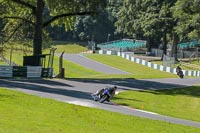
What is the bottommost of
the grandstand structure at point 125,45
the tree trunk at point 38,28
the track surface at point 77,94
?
the track surface at point 77,94

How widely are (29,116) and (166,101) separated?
48.9 feet

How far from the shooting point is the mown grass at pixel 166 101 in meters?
25.4

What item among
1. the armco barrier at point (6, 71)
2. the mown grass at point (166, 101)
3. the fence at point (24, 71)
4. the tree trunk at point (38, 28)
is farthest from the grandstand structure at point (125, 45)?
the mown grass at point (166, 101)

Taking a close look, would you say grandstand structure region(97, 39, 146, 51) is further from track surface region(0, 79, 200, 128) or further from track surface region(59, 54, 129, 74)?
track surface region(0, 79, 200, 128)

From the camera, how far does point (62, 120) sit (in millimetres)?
16625

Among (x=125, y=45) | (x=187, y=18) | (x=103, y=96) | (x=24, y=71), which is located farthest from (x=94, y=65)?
(x=103, y=96)

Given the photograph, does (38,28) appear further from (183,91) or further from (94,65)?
(94,65)

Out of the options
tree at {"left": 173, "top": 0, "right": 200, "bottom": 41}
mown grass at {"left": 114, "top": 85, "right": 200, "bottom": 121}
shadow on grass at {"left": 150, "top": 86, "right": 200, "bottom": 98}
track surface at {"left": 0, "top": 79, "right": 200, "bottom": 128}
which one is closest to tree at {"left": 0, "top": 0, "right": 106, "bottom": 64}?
track surface at {"left": 0, "top": 79, "right": 200, "bottom": 128}

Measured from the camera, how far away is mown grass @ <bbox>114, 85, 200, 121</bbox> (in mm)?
25438

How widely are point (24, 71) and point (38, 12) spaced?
351 inches

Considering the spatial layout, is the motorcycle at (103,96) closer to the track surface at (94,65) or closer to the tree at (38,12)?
the tree at (38,12)

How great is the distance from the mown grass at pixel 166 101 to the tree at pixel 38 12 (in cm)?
1341

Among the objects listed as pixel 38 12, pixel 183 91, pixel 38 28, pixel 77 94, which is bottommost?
pixel 183 91

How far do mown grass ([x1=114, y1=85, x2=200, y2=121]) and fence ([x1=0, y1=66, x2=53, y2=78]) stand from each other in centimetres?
924
